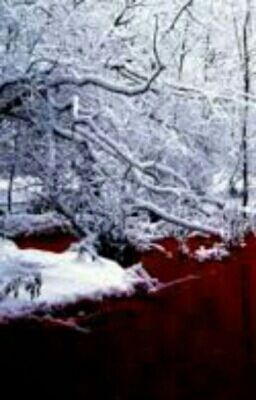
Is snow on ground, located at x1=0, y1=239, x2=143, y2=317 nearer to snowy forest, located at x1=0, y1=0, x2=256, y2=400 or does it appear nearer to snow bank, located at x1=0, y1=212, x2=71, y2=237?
snowy forest, located at x1=0, y1=0, x2=256, y2=400

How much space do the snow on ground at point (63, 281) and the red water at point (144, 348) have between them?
0.32 meters

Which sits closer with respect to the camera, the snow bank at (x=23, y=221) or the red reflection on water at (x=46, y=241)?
the snow bank at (x=23, y=221)

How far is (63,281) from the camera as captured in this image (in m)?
14.0

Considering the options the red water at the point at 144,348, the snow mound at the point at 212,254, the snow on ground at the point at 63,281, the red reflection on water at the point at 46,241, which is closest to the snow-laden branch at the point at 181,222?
the red water at the point at 144,348

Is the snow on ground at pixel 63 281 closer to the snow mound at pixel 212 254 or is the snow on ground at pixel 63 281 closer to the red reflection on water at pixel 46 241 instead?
the snow mound at pixel 212 254

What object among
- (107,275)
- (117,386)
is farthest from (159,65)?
(107,275)

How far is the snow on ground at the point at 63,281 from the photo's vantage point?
12.0 meters

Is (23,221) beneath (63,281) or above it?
above

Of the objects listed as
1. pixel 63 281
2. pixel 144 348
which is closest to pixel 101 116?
pixel 144 348

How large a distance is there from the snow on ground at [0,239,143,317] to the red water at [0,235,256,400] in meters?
0.32

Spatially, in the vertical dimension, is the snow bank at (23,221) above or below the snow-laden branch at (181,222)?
below

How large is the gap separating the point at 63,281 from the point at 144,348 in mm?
3450

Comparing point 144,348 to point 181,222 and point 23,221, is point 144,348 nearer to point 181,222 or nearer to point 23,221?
point 181,222

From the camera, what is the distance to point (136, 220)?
13211 millimetres
